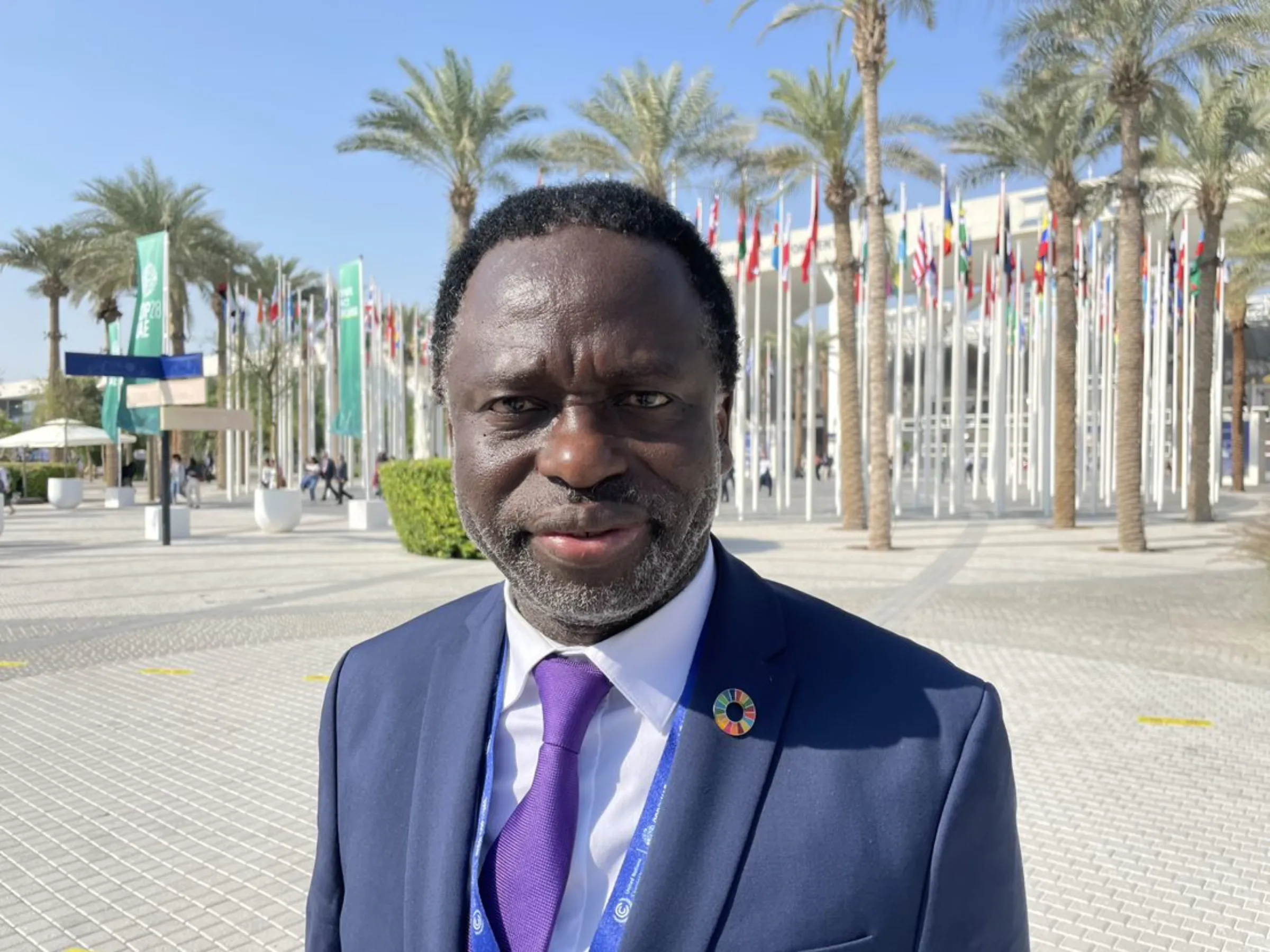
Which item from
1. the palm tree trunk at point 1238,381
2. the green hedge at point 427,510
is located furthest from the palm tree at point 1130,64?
the palm tree trunk at point 1238,381

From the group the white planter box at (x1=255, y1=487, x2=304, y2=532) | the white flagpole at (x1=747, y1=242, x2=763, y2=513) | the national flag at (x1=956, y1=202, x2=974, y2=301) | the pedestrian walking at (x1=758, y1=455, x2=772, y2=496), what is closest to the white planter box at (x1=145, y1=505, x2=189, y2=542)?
the white planter box at (x1=255, y1=487, x2=304, y2=532)

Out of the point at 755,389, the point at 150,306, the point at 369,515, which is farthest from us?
the point at 755,389

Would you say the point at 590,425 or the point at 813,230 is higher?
the point at 813,230

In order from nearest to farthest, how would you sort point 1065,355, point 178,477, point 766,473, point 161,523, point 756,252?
point 161,523
point 1065,355
point 756,252
point 178,477
point 766,473

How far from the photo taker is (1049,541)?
54.7ft

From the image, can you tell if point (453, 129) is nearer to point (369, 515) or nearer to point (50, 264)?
point (369, 515)

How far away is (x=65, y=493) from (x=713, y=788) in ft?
101

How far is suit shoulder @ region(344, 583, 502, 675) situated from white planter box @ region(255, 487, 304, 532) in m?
19.0

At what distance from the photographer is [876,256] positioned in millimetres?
15078

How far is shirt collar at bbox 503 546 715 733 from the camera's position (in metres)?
1.15

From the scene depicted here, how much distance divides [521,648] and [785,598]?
12.7 inches

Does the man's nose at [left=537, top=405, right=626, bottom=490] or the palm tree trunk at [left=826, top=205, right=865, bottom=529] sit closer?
the man's nose at [left=537, top=405, right=626, bottom=490]

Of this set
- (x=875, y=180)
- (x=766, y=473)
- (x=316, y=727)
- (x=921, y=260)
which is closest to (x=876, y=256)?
(x=875, y=180)

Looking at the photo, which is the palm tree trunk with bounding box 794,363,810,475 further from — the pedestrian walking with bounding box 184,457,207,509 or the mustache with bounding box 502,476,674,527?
the mustache with bounding box 502,476,674,527
